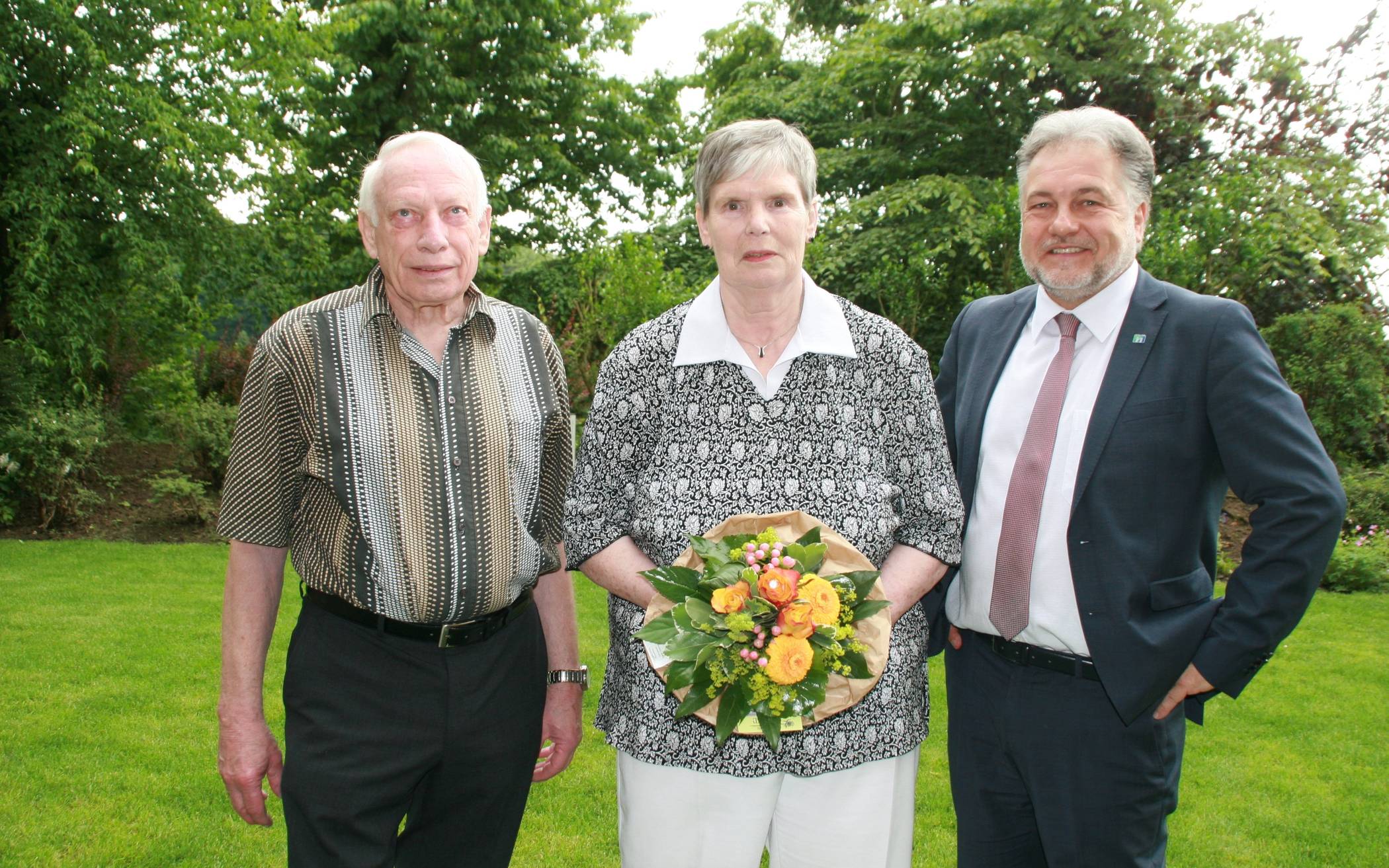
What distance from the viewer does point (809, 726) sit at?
2578 mm

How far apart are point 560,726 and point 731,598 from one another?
114 centimetres

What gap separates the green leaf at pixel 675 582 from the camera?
2326 mm

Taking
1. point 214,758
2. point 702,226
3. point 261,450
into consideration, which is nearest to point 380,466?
point 261,450

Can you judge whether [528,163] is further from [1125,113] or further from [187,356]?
[1125,113]

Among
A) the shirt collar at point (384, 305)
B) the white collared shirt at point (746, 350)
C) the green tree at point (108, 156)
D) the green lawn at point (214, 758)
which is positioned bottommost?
the green lawn at point (214, 758)

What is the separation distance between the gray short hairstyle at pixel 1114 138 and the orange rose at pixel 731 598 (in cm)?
154

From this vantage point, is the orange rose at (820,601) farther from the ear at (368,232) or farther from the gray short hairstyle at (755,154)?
the ear at (368,232)

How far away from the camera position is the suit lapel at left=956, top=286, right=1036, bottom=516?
2.98m

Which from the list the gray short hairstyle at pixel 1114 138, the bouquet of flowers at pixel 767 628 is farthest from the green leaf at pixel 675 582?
the gray short hairstyle at pixel 1114 138

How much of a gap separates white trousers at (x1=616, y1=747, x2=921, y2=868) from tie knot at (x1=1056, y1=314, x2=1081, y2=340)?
131 centimetres

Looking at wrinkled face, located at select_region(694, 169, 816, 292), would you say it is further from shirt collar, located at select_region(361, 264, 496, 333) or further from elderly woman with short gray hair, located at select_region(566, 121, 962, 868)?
shirt collar, located at select_region(361, 264, 496, 333)

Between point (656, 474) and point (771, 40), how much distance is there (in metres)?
23.2

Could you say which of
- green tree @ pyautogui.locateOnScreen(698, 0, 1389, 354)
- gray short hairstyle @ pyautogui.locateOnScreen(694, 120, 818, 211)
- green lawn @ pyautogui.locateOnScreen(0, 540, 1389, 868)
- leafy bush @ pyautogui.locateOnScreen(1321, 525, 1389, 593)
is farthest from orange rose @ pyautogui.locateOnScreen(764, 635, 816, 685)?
green tree @ pyautogui.locateOnScreen(698, 0, 1389, 354)

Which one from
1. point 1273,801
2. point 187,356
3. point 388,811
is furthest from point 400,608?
point 187,356
